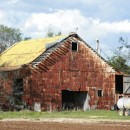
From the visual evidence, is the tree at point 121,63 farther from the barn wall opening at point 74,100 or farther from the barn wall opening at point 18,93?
the barn wall opening at point 18,93

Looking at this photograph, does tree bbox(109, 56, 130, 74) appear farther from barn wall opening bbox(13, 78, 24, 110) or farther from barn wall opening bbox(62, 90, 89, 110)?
barn wall opening bbox(13, 78, 24, 110)

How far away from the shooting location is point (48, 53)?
4391cm

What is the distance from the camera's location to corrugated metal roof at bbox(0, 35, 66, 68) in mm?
44875

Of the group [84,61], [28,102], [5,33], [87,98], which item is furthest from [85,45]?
[5,33]

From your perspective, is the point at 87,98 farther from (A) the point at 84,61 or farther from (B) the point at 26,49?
(B) the point at 26,49

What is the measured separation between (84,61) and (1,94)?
31.1 ft

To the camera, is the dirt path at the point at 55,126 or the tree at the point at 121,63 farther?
the tree at the point at 121,63

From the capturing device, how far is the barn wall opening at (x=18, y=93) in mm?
42438

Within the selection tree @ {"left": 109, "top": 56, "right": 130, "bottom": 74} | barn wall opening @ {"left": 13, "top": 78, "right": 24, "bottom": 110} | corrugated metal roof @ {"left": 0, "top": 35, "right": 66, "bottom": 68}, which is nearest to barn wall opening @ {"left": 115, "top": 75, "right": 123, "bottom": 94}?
corrugated metal roof @ {"left": 0, "top": 35, "right": 66, "bottom": 68}

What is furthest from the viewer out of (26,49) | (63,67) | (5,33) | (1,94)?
(5,33)

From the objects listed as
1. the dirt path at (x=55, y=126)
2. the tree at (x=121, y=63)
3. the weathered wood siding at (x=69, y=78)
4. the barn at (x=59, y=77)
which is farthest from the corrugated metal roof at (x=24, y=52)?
the dirt path at (x=55, y=126)

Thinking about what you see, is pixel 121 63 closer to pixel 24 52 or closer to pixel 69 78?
pixel 24 52

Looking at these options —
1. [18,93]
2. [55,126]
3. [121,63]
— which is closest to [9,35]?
[121,63]

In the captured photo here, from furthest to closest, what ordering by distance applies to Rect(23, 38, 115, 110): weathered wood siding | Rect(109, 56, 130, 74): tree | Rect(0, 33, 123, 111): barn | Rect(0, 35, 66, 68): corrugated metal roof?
Rect(109, 56, 130, 74): tree → Rect(0, 35, 66, 68): corrugated metal roof → Rect(23, 38, 115, 110): weathered wood siding → Rect(0, 33, 123, 111): barn
